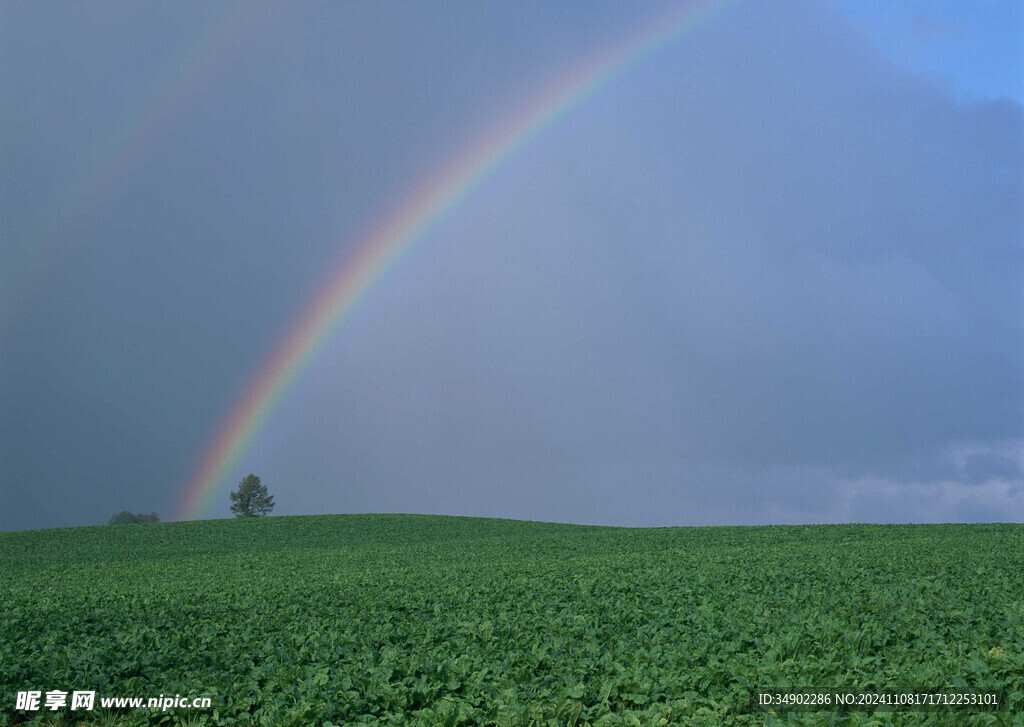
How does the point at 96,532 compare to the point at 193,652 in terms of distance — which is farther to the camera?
the point at 96,532

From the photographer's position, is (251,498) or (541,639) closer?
(541,639)

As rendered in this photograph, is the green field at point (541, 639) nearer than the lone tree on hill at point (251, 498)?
Yes

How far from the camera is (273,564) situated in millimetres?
31641

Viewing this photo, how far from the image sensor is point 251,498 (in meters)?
98.1

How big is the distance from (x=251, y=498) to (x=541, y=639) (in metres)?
A: 92.0

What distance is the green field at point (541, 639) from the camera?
33.3ft

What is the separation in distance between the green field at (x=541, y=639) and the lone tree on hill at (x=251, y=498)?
245 ft

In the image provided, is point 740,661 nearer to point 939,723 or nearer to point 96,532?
point 939,723

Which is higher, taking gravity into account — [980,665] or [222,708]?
[980,665]

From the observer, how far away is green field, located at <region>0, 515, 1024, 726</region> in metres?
10.2

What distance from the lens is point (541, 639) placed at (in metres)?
13.1

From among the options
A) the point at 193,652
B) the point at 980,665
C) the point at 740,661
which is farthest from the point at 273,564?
the point at 980,665

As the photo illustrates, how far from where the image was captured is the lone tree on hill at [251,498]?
320ft

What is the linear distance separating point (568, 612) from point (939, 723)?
744cm
